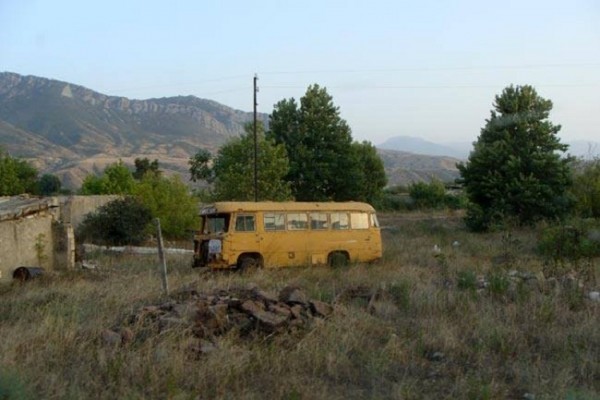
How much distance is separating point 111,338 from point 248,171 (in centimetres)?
3058

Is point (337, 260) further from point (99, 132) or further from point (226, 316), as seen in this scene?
point (99, 132)

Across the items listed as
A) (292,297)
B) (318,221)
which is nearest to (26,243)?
(318,221)

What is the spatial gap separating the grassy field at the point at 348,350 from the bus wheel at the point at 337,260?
23.1ft

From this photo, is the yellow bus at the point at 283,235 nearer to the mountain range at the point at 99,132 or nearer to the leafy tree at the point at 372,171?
the leafy tree at the point at 372,171

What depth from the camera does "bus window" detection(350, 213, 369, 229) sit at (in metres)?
20.5

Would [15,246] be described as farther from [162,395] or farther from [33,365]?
[162,395]

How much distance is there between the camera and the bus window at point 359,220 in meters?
20.5

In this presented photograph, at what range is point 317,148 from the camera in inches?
1806

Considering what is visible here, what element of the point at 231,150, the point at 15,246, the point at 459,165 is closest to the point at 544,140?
the point at 459,165

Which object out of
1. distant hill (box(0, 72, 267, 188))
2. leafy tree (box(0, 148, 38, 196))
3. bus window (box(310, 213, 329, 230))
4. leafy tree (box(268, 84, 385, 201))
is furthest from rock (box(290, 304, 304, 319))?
distant hill (box(0, 72, 267, 188))

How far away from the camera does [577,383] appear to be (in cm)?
694

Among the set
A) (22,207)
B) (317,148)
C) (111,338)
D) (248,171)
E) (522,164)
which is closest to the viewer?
(111,338)

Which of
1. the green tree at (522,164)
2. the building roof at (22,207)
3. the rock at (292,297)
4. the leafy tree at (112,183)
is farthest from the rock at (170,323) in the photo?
the leafy tree at (112,183)

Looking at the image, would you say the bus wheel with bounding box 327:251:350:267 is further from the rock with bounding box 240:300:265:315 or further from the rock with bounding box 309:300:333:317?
the rock with bounding box 240:300:265:315
